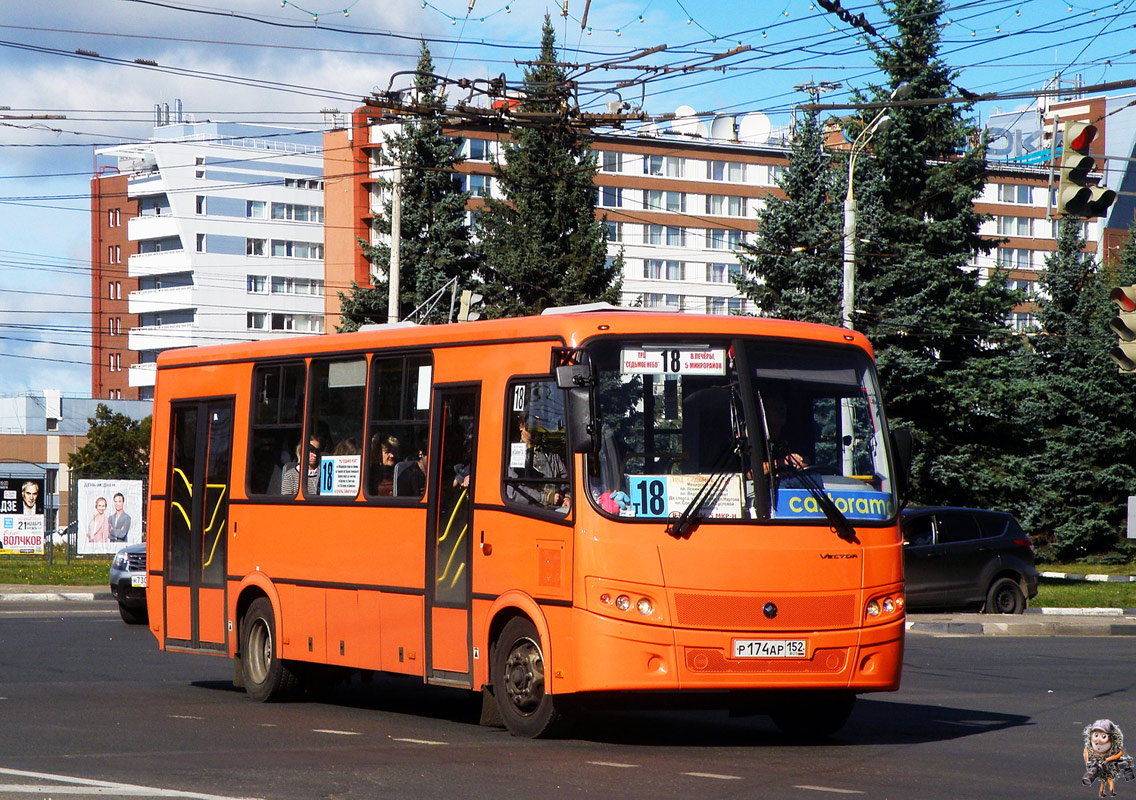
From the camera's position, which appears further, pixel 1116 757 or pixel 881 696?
pixel 881 696

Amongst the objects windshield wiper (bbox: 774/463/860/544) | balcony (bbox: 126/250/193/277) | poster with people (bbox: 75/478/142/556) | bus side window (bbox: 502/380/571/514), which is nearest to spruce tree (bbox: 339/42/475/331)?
poster with people (bbox: 75/478/142/556)

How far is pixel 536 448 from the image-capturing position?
10.7 m

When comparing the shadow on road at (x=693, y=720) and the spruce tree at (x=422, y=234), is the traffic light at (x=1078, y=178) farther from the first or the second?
the spruce tree at (x=422, y=234)

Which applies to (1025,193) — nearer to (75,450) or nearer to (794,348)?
(75,450)

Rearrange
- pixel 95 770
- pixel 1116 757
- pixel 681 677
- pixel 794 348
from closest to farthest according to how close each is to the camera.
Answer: pixel 1116 757 → pixel 95 770 → pixel 681 677 → pixel 794 348

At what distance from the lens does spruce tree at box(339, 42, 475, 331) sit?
50906 mm

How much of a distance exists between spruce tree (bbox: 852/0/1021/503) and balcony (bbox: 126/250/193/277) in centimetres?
7609

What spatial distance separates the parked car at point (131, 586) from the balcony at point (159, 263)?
86771mm

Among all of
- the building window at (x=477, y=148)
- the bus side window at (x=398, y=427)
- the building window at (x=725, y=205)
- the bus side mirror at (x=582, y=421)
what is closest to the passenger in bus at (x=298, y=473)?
the bus side window at (x=398, y=427)

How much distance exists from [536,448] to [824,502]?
1897 mm

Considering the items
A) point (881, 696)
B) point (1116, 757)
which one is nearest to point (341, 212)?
point (881, 696)

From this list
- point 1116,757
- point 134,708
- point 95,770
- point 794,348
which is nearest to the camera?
point 1116,757

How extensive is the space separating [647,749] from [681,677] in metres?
0.67

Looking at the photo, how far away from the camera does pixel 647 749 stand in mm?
10281
